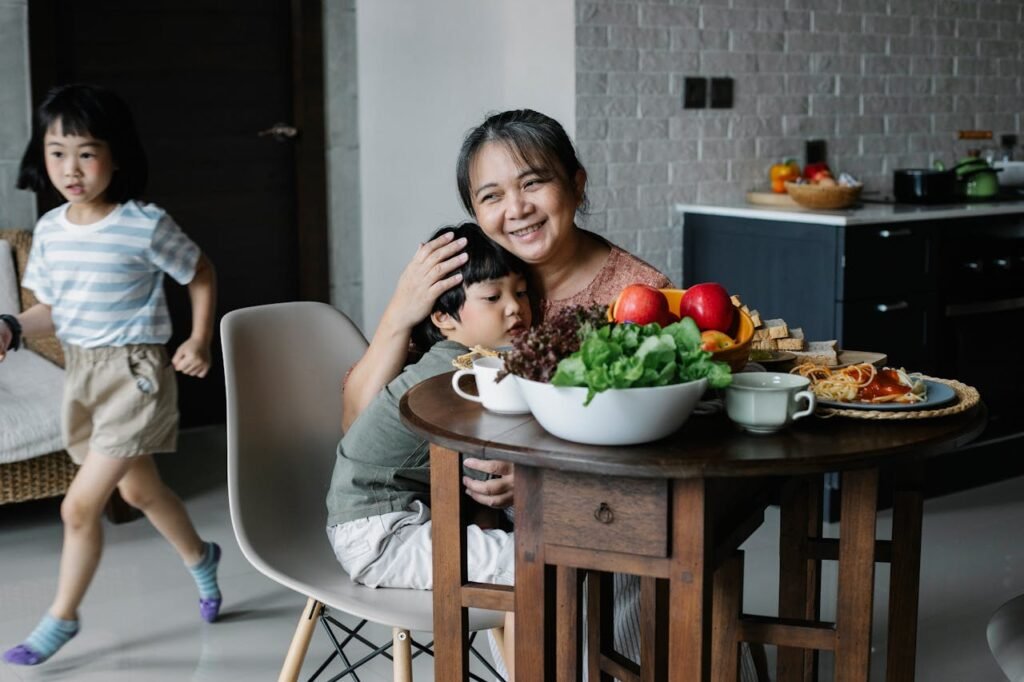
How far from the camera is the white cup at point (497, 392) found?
5.49 feet

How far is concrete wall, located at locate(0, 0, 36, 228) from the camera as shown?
13.6ft

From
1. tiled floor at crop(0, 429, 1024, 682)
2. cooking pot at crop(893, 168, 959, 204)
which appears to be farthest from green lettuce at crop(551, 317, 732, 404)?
cooking pot at crop(893, 168, 959, 204)

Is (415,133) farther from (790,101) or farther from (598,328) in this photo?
(598,328)

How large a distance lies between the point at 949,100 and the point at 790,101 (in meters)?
0.86

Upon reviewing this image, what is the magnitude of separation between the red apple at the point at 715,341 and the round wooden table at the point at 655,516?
93 millimetres

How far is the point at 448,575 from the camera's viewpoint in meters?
1.77

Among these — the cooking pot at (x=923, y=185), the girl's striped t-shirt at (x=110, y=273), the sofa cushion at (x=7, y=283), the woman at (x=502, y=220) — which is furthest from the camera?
the cooking pot at (x=923, y=185)

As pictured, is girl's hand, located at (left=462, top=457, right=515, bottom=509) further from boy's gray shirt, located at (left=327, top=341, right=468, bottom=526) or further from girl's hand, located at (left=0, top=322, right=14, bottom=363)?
girl's hand, located at (left=0, top=322, right=14, bottom=363)

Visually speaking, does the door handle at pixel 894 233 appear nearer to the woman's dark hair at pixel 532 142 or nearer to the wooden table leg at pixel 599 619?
the woman's dark hair at pixel 532 142

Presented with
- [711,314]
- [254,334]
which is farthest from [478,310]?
[711,314]

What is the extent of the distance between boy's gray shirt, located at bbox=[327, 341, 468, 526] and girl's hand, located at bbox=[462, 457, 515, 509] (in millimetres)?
104

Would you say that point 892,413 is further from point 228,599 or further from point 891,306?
point 891,306

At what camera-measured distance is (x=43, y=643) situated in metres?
2.79

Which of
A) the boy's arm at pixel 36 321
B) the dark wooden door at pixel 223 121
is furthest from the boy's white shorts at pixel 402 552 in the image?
the dark wooden door at pixel 223 121
